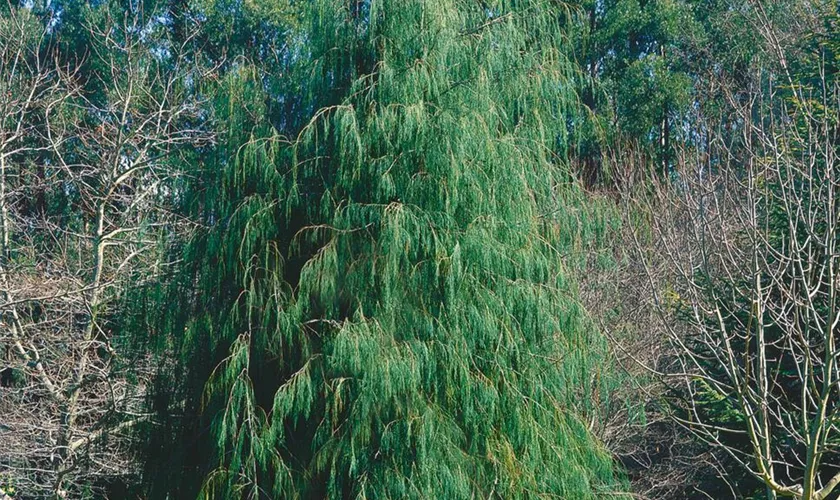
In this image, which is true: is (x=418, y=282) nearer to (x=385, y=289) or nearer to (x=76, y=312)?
(x=385, y=289)

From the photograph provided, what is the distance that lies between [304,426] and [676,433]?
20.1ft

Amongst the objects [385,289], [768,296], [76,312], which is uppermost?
[76,312]

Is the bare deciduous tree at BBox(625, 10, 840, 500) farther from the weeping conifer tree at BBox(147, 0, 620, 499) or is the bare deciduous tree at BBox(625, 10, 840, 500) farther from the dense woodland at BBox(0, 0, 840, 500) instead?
the weeping conifer tree at BBox(147, 0, 620, 499)

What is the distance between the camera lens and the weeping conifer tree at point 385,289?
21.0ft

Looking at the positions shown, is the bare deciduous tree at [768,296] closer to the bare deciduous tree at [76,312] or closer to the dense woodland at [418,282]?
the dense woodland at [418,282]

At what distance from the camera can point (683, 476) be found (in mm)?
11367

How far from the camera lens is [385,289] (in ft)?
21.5

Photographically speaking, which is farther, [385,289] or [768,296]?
[385,289]

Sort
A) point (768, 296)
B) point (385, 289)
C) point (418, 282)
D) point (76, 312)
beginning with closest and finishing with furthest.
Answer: point (768, 296)
point (385, 289)
point (418, 282)
point (76, 312)

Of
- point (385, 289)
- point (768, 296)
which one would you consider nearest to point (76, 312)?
point (385, 289)

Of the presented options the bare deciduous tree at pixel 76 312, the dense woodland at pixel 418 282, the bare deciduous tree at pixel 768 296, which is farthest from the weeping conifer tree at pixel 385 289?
the bare deciduous tree at pixel 76 312

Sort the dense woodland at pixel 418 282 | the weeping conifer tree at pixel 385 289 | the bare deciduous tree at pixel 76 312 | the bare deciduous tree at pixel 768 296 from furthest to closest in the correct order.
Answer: the bare deciduous tree at pixel 76 312
the weeping conifer tree at pixel 385 289
the dense woodland at pixel 418 282
the bare deciduous tree at pixel 768 296

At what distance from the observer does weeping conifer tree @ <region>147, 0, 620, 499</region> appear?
6.39 metres

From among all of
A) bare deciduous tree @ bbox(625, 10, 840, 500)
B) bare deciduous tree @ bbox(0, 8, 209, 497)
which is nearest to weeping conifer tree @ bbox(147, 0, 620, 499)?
bare deciduous tree @ bbox(625, 10, 840, 500)
